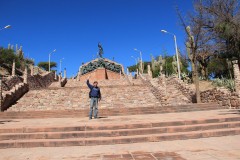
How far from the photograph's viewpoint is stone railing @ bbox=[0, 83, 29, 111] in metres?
16.6

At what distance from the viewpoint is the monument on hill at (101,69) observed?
171ft

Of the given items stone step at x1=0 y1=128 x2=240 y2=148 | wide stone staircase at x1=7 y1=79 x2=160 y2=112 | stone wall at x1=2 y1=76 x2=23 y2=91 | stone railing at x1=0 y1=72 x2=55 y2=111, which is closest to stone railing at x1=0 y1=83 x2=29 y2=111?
stone railing at x1=0 y1=72 x2=55 y2=111

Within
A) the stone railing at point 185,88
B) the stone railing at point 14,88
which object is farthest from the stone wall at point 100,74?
the stone railing at point 185,88

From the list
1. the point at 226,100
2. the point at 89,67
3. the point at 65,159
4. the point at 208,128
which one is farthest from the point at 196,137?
the point at 89,67

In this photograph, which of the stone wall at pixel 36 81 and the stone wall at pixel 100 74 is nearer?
the stone wall at pixel 36 81

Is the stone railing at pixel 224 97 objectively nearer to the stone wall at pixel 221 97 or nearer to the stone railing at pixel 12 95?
the stone wall at pixel 221 97

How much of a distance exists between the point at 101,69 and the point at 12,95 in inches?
1358

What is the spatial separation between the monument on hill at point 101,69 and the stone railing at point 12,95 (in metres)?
30.2

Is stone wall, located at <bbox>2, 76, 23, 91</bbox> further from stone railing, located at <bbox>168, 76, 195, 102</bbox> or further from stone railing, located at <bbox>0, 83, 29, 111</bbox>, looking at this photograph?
stone railing, located at <bbox>168, 76, 195, 102</bbox>

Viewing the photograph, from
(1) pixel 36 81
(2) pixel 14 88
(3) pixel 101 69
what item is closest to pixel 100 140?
(2) pixel 14 88

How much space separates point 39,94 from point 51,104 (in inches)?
138

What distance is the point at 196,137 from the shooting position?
640cm

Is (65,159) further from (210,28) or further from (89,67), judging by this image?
(89,67)

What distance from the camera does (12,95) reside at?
1830 centimetres
